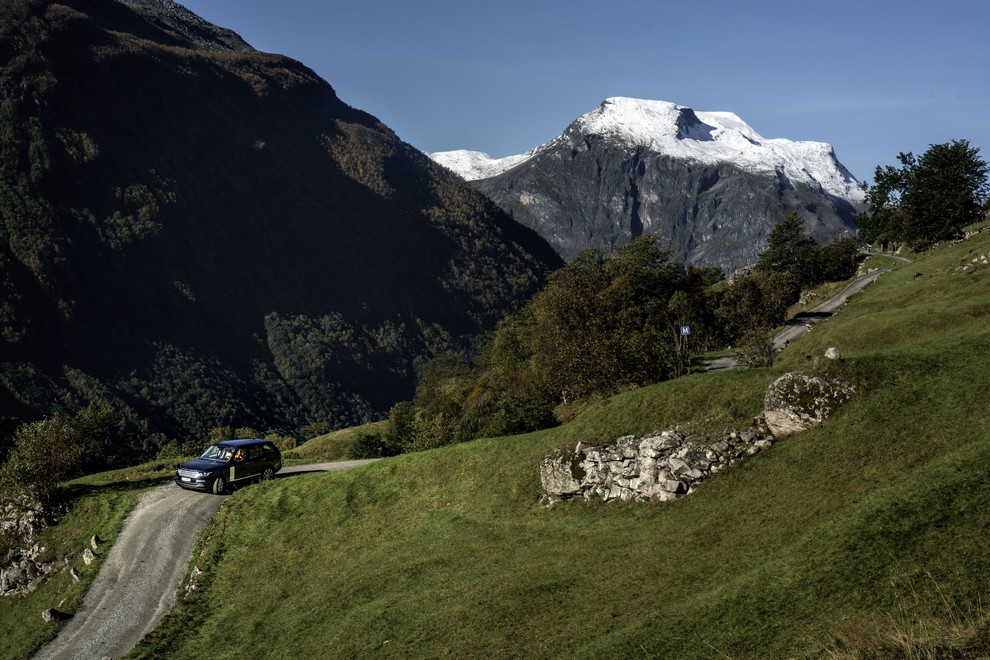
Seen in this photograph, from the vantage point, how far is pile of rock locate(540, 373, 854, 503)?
24484 millimetres

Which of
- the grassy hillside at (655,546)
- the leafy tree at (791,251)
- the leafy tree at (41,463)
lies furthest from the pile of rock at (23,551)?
the leafy tree at (791,251)

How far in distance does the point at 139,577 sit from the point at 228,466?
308 inches

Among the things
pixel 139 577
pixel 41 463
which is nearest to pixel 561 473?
pixel 139 577

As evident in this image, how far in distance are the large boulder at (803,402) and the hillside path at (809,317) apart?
35.6m

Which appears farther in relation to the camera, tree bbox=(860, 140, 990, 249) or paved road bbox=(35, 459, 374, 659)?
tree bbox=(860, 140, 990, 249)

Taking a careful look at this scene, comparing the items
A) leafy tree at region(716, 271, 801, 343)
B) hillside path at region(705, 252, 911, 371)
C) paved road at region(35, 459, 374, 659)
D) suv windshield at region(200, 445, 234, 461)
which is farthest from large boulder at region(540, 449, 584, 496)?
leafy tree at region(716, 271, 801, 343)

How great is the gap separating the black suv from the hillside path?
38355 millimetres

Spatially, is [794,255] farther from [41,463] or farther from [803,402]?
[41,463]

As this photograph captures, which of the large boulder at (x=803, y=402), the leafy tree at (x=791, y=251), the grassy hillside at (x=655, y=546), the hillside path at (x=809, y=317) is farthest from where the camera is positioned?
the leafy tree at (x=791, y=251)

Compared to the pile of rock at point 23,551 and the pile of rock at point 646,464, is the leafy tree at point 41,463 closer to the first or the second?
the pile of rock at point 23,551

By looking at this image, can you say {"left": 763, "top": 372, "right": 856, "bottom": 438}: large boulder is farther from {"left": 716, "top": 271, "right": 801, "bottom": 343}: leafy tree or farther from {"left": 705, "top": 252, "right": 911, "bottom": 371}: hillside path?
Result: {"left": 716, "top": 271, "right": 801, "bottom": 343}: leafy tree

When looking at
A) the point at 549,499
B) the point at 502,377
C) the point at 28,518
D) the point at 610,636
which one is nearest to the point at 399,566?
the point at 549,499

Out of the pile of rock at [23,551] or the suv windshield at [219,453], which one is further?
the suv windshield at [219,453]

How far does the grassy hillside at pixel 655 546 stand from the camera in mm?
14195
